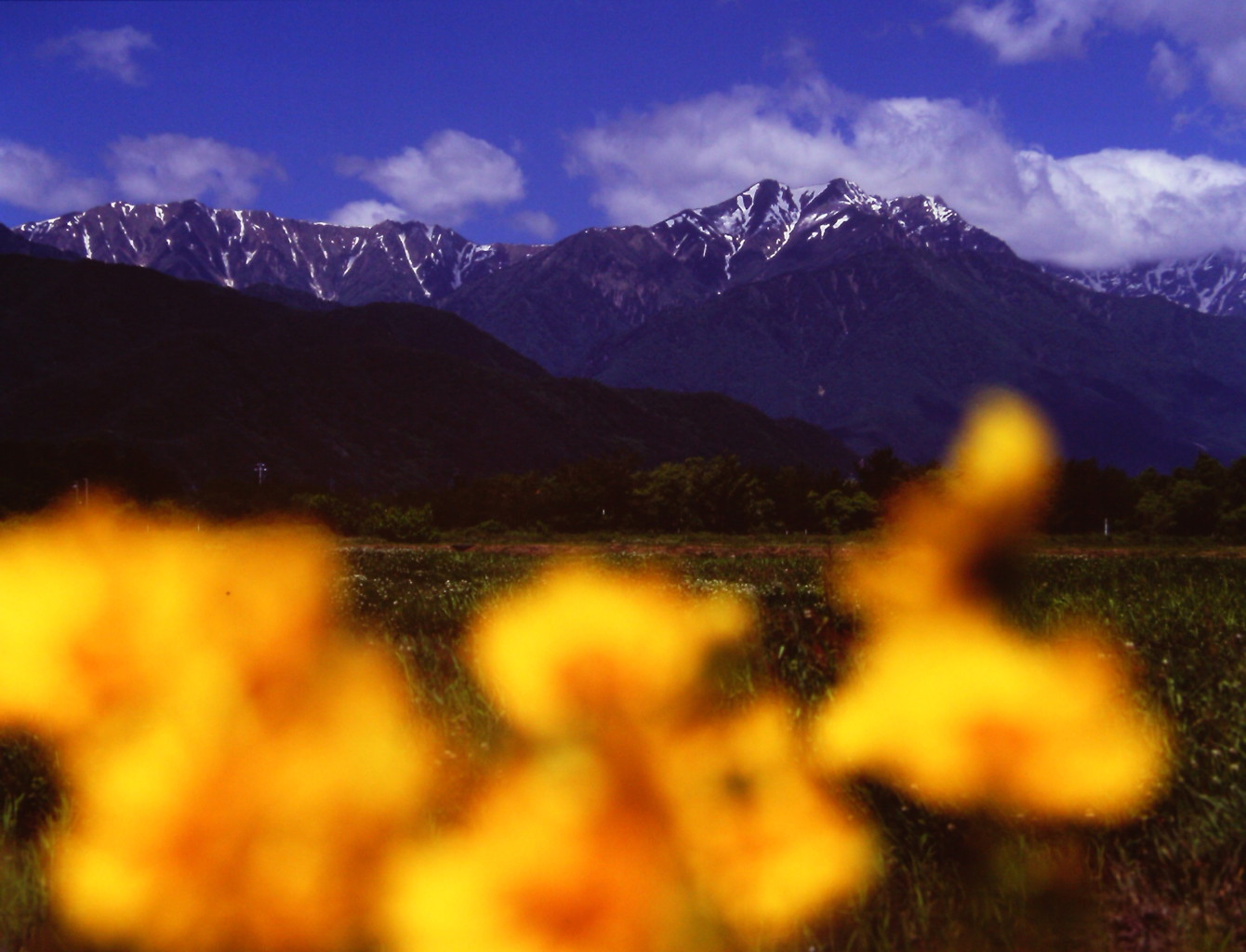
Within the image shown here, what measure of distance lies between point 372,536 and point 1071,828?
35906 millimetres

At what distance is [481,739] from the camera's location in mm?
5254

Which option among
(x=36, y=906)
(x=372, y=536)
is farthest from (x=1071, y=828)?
(x=372, y=536)

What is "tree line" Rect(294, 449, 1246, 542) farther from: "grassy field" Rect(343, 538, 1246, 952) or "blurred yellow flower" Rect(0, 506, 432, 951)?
"grassy field" Rect(343, 538, 1246, 952)

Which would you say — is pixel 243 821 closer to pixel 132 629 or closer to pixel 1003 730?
pixel 1003 730

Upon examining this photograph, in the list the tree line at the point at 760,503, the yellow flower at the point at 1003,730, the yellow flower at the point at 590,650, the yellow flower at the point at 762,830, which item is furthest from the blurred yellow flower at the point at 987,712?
the tree line at the point at 760,503

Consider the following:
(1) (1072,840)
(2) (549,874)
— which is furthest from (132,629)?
(1) (1072,840)

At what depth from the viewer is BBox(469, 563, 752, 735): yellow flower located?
569 cm

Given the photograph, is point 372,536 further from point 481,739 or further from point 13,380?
point 13,380

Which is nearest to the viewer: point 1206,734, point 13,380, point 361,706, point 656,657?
point 1206,734

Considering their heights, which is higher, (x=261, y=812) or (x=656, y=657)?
(x=656, y=657)

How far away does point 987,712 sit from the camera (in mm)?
5277

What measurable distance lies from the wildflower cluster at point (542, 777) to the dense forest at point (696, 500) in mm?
30205

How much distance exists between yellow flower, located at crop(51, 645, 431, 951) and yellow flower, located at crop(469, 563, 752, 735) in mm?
678

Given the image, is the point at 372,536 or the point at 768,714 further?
the point at 372,536
